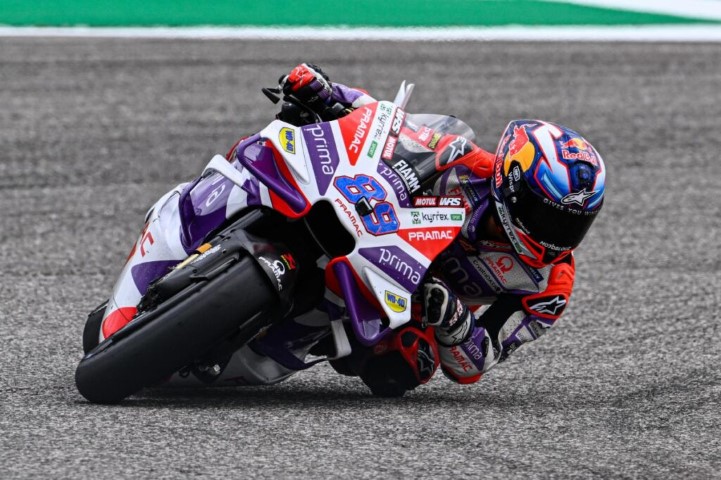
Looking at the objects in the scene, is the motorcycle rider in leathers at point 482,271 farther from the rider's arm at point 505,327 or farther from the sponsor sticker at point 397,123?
the sponsor sticker at point 397,123

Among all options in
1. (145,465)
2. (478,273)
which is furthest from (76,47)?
(145,465)

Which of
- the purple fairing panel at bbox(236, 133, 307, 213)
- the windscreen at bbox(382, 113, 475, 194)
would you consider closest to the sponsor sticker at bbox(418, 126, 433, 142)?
the windscreen at bbox(382, 113, 475, 194)

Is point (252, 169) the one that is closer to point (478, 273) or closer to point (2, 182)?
point (478, 273)

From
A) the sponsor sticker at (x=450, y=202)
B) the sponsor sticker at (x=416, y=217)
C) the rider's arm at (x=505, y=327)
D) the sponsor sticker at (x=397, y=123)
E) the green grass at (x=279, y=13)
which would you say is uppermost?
the sponsor sticker at (x=397, y=123)

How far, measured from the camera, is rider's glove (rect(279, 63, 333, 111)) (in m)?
5.49

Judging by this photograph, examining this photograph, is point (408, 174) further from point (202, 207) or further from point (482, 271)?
point (202, 207)

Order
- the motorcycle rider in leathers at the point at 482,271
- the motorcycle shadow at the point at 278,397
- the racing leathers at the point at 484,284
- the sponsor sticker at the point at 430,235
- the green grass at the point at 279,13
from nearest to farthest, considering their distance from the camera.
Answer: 1. the sponsor sticker at the point at 430,235
2. the motorcycle rider in leathers at the point at 482,271
3. the motorcycle shadow at the point at 278,397
4. the racing leathers at the point at 484,284
5. the green grass at the point at 279,13

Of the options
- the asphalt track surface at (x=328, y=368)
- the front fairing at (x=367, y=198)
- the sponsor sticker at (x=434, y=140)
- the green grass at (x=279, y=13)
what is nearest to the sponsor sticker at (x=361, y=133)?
the front fairing at (x=367, y=198)

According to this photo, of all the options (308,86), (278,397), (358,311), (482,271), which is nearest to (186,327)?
(358,311)

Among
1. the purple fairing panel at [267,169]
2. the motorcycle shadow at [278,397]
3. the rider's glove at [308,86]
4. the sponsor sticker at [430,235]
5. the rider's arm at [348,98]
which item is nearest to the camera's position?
the purple fairing panel at [267,169]

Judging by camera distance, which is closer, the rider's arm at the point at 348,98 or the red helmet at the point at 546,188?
the red helmet at the point at 546,188

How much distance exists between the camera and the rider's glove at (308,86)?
5.49 m

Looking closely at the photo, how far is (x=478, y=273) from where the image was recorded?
18.2 ft

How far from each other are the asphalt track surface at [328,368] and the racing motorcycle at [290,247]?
0.30 m
